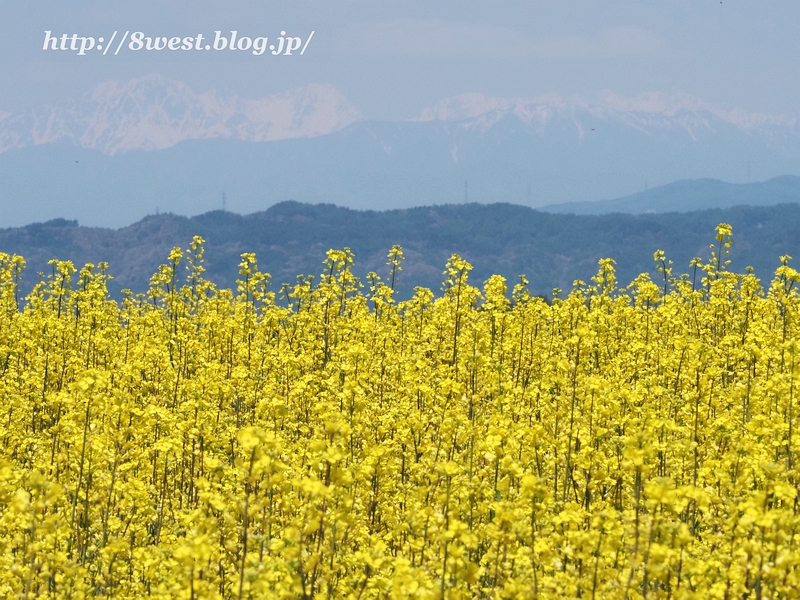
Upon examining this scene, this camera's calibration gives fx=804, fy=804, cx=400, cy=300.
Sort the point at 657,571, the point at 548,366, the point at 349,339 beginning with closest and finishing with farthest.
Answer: the point at 657,571
the point at 548,366
the point at 349,339

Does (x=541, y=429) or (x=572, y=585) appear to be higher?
(x=541, y=429)

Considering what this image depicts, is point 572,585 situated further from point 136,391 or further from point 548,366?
point 136,391

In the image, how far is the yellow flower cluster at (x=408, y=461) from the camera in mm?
7152

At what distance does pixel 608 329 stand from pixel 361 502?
1099 cm

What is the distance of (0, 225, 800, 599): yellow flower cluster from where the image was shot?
7152mm

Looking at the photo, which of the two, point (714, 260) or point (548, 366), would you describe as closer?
point (548, 366)

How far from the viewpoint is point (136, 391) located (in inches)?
654

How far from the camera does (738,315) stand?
20609 mm

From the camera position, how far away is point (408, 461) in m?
12.0

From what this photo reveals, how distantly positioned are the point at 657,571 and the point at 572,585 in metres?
0.83

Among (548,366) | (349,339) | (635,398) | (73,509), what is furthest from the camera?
(349,339)

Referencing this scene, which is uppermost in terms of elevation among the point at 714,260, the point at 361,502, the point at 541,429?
the point at 714,260

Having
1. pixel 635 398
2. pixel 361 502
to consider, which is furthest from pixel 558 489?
pixel 361 502

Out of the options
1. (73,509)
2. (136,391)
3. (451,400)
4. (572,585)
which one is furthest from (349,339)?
(572,585)
